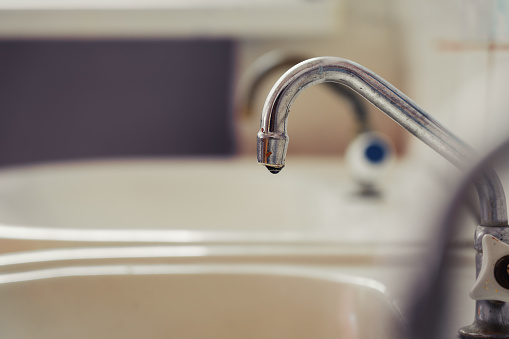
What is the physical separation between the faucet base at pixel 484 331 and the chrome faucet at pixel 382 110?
50mm

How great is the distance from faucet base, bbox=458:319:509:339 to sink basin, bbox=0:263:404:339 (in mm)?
159

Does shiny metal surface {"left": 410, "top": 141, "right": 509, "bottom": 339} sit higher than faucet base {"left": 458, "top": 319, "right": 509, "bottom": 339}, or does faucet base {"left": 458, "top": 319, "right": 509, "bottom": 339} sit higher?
shiny metal surface {"left": 410, "top": 141, "right": 509, "bottom": 339}

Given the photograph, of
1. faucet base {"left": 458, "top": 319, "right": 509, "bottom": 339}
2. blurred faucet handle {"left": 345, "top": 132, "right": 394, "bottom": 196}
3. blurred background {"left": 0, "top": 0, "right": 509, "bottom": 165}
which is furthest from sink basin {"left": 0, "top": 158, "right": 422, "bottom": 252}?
faucet base {"left": 458, "top": 319, "right": 509, "bottom": 339}

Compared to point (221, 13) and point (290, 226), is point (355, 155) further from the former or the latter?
point (221, 13)

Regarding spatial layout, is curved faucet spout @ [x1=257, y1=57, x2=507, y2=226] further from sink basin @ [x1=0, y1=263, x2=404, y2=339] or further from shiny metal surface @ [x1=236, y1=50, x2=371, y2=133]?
shiny metal surface @ [x1=236, y1=50, x2=371, y2=133]

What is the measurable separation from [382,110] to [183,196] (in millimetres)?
620

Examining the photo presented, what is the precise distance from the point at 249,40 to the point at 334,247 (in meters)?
0.65

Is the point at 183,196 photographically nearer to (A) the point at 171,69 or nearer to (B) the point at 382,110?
(A) the point at 171,69

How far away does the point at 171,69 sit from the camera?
1059 mm

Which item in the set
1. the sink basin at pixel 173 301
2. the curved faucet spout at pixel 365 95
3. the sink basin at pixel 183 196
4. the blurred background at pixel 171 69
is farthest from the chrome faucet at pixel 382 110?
the blurred background at pixel 171 69

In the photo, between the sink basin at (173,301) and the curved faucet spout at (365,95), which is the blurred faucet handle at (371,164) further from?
the curved faucet spout at (365,95)

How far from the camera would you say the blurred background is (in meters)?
0.98

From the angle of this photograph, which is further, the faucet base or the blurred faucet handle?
the blurred faucet handle

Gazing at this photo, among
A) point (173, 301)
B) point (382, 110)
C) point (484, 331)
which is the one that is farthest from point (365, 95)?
point (173, 301)
